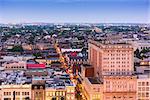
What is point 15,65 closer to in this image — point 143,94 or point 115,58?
point 115,58

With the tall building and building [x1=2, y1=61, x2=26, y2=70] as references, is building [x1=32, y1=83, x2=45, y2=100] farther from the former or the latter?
building [x1=2, y1=61, x2=26, y2=70]

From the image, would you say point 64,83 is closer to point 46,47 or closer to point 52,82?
point 52,82

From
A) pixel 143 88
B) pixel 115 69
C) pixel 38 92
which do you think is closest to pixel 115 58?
pixel 115 69

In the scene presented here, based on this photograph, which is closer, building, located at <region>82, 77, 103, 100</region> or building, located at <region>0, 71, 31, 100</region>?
building, located at <region>0, 71, 31, 100</region>

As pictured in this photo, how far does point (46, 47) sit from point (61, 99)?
30.3ft

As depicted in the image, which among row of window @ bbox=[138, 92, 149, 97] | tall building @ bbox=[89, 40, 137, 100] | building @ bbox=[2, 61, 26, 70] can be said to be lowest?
row of window @ bbox=[138, 92, 149, 97]

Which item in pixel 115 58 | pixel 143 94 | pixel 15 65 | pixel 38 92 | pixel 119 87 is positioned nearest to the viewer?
pixel 38 92

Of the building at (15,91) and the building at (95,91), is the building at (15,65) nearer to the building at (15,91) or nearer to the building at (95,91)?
the building at (95,91)

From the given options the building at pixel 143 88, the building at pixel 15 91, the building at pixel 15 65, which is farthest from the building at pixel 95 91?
the building at pixel 15 65

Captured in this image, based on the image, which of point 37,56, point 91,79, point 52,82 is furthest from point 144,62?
point 37,56

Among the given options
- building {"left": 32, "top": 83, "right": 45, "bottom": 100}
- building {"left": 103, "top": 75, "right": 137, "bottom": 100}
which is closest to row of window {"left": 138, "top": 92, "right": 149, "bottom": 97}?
building {"left": 103, "top": 75, "right": 137, "bottom": 100}

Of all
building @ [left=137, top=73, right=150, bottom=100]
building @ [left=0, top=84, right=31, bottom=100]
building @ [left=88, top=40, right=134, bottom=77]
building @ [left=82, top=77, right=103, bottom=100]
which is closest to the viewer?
building @ [left=0, top=84, right=31, bottom=100]

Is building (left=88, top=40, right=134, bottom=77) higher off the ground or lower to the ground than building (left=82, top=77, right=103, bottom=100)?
higher

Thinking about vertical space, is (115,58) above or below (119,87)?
above
